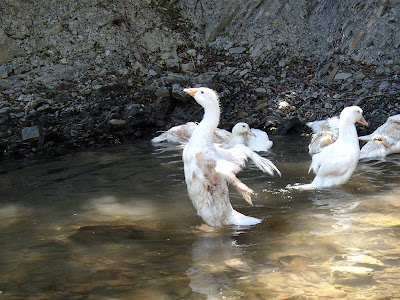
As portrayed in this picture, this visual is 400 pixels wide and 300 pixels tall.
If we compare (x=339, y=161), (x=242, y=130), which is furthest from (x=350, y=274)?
(x=242, y=130)

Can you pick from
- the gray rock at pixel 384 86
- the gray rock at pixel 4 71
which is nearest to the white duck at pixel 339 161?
the gray rock at pixel 384 86

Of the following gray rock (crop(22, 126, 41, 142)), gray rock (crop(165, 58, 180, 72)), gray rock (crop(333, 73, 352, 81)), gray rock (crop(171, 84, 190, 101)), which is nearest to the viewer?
gray rock (crop(22, 126, 41, 142))

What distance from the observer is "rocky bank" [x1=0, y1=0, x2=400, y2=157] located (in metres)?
11.4

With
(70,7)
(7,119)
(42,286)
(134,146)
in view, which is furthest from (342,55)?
(42,286)

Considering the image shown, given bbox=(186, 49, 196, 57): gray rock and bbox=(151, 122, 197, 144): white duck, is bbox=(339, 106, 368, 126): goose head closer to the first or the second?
bbox=(151, 122, 197, 144): white duck

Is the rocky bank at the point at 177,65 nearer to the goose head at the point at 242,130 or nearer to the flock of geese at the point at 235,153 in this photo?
the flock of geese at the point at 235,153

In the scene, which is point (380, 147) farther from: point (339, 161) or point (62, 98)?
point (62, 98)

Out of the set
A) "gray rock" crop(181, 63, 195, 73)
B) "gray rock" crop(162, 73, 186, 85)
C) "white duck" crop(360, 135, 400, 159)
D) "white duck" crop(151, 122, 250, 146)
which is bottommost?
"white duck" crop(360, 135, 400, 159)

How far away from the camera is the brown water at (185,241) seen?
3.53 metres

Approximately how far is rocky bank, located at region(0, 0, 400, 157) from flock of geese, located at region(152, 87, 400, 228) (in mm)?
1712

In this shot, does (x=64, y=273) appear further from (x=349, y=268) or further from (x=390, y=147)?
(x=390, y=147)

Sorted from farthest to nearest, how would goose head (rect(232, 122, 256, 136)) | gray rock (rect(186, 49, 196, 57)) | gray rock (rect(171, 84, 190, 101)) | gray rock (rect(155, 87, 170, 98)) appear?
1. gray rock (rect(186, 49, 196, 57))
2. gray rock (rect(155, 87, 170, 98))
3. gray rock (rect(171, 84, 190, 101))
4. goose head (rect(232, 122, 256, 136))

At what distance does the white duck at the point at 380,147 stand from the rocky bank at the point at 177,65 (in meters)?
2.11

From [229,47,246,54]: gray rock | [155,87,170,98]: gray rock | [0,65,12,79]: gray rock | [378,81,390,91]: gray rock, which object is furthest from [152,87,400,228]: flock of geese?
[0,65,12,79]: gray rock
